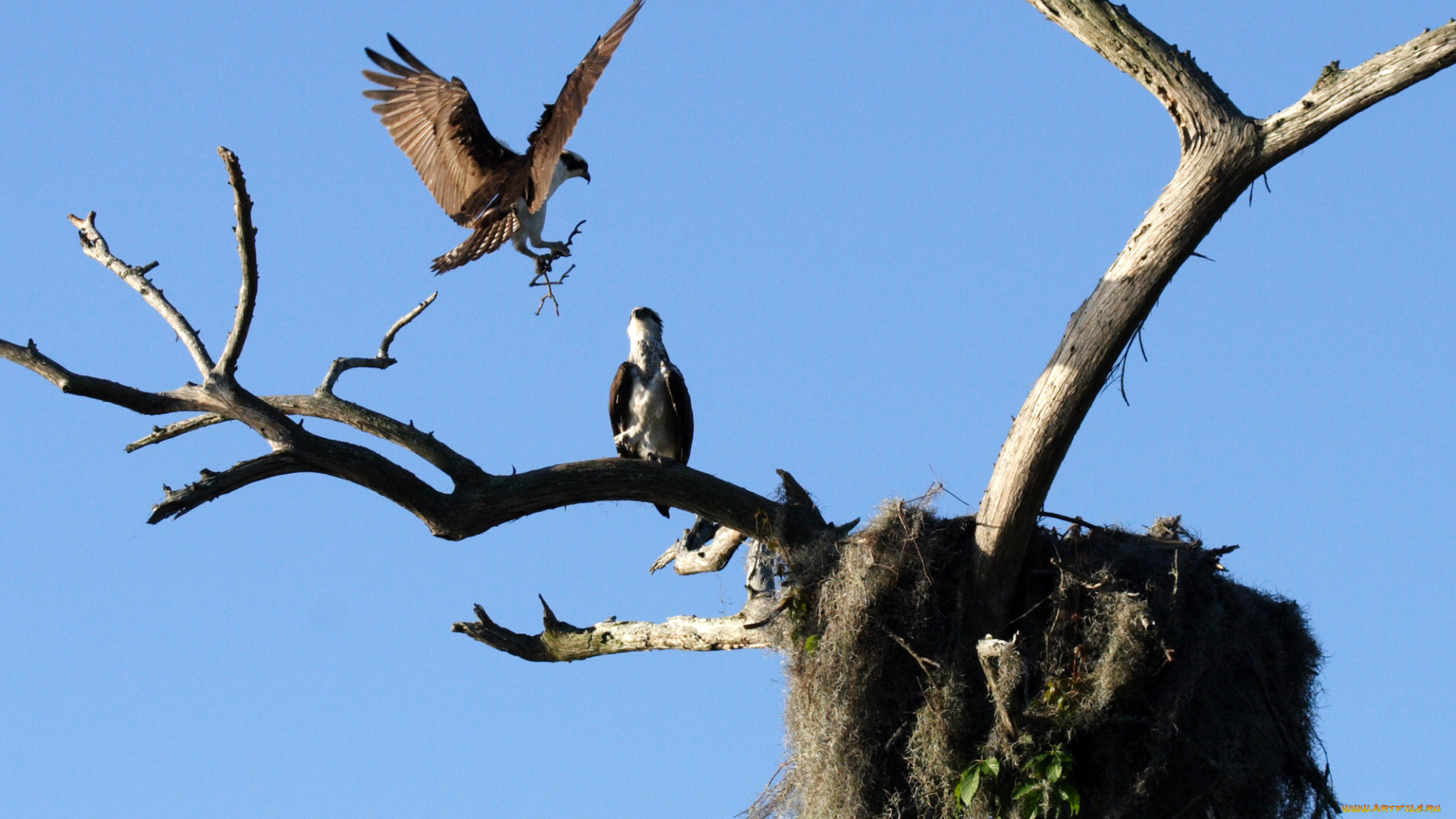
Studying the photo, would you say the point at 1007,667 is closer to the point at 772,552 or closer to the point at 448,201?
the point at 772,552

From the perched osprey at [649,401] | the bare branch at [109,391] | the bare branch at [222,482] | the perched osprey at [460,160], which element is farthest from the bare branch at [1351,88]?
the bare branch at [109,391]

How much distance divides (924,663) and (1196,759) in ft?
3.89

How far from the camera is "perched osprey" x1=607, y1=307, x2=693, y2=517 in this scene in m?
7.48

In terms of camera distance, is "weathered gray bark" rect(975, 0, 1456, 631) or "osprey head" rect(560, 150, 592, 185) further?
"osprey head" rect(560, 150, 592, 185)

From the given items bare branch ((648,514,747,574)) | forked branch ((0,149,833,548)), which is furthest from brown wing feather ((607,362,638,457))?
forked branch ((0,149,833,548))

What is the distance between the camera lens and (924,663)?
555cm

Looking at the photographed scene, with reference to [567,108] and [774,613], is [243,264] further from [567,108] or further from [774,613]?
[774,613]

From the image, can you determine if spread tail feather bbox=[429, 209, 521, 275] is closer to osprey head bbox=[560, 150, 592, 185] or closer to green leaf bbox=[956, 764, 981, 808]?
osprey head bbox=[560, 150, 592, 185]

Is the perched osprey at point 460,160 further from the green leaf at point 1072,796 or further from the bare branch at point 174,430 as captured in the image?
the green leaf at point 1072,796

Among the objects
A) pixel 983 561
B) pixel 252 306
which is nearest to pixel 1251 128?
pixel 983 561

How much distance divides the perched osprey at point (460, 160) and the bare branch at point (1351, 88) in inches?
133

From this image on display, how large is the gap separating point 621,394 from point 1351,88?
4.29m

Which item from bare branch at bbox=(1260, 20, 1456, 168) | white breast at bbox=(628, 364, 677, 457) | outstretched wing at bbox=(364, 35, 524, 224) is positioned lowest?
bare branch at bbox=(1260, 20, 1456, 168)

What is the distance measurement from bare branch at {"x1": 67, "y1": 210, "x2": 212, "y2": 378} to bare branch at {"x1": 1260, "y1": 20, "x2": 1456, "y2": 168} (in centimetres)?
419
